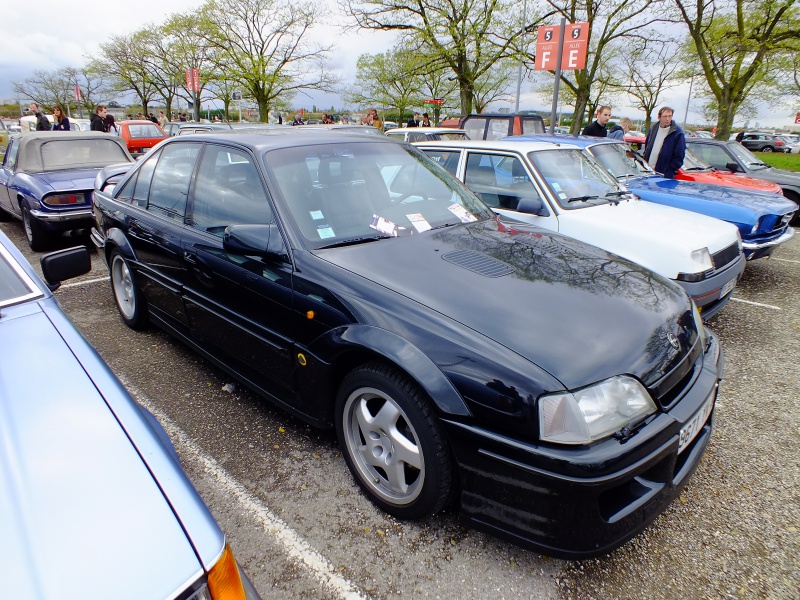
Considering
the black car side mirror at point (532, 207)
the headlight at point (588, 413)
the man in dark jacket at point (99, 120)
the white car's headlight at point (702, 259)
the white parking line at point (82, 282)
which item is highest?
the man in dark jacket at point (99, 120)

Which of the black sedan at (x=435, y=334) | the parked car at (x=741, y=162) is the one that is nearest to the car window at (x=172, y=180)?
the black sedan at (x=435, y=334)

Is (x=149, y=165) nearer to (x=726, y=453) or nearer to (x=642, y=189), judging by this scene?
(x=726, y=453)

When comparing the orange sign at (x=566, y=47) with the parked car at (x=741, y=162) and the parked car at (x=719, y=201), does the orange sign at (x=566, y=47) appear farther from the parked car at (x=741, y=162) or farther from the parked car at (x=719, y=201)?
the parked car at (x=719, y=201)

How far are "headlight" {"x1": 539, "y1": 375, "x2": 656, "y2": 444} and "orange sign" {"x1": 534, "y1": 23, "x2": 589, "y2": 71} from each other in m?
10.2

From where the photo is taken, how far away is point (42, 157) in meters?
6.83

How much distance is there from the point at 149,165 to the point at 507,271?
3.02 m

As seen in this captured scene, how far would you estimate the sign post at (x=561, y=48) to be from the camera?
10.0 m

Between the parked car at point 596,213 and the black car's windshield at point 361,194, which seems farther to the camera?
the parked car at point 596,213

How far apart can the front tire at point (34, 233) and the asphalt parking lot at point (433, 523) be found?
3900 millimetres

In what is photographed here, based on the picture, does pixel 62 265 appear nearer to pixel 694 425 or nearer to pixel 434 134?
pixel 694 425

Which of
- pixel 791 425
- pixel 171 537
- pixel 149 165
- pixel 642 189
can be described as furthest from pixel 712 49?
pixel 171 537

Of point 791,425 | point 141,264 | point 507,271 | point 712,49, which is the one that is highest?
point 712,49

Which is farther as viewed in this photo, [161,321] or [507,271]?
[161,321]

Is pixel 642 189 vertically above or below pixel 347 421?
above
